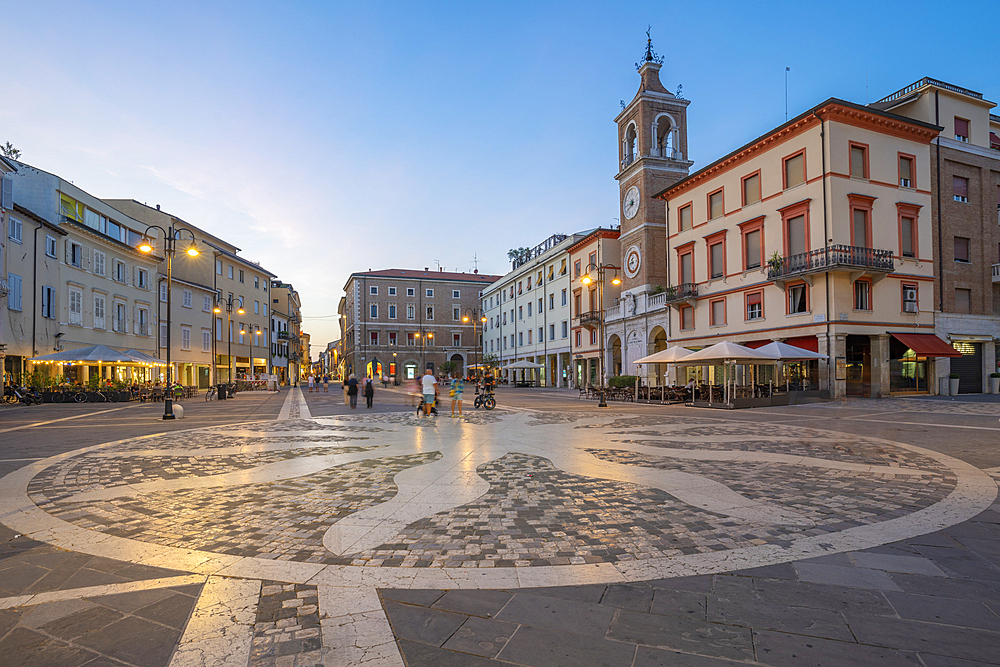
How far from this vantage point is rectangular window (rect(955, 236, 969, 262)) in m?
27.9

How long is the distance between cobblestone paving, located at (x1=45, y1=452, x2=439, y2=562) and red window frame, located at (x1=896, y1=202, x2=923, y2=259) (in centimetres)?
2840

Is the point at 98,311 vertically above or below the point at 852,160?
below

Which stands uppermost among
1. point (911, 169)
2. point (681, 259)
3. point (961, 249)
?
point (911, 169)

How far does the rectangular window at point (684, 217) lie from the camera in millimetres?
33772

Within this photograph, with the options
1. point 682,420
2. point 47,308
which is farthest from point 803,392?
point 47,308

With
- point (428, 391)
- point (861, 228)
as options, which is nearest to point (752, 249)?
point (861, 228)

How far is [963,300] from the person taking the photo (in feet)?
91.0

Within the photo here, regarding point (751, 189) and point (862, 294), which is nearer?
point (862, 294)

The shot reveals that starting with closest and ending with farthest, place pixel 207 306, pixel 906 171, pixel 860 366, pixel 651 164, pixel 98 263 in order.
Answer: pixel 860 366 < pixel 906 171 < pixel 98 263 < pixel 651 164 < pixel 207 306

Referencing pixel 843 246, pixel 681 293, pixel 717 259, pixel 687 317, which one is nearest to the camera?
pixel 843 246

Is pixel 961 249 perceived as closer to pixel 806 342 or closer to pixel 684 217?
pixel 806 342

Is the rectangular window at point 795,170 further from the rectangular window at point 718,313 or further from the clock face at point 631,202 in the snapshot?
the clock face at point 631,202

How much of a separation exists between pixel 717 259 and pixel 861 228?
7.65 metres

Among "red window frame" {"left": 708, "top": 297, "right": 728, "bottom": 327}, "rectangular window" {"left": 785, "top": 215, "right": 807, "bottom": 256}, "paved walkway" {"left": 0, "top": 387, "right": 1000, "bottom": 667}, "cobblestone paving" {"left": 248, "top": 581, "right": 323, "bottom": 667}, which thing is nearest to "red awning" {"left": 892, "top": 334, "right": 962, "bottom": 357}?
"rectangular window" {"left": 785, "top": 215, "right": 807, "bottom": 256}
